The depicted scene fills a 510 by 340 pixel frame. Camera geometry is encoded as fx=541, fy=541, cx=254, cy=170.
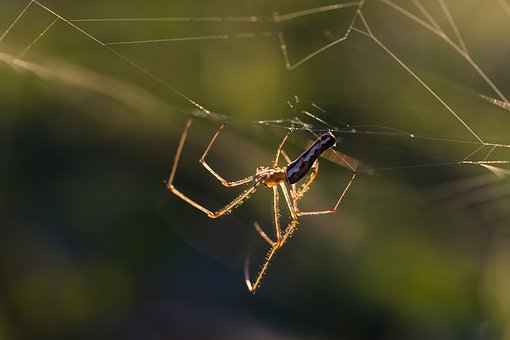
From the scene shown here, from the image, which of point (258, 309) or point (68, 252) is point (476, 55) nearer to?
point (258, 309)

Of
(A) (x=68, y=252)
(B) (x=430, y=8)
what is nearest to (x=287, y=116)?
(B) (x=430, y=8)

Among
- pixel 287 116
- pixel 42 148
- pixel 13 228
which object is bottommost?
pixel 13 228

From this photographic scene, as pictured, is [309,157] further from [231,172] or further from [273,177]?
[231,172]

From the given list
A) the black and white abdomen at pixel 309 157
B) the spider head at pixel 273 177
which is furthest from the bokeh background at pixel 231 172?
the black and white abdomen at pixel 309 157

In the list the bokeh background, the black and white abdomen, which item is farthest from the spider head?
the bokeh background

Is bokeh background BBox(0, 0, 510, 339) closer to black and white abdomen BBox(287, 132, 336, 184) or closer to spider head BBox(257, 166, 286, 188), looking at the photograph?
spider head BBox(257, 166, 286, 188)

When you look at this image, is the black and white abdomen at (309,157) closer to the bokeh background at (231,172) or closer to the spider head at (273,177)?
the spider head at (273,177)

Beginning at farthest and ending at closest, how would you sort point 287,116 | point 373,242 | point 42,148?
point 42,148, point 287,116, point 373,242
